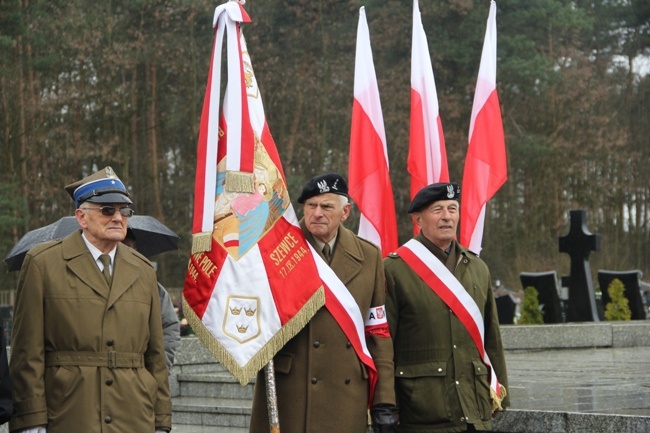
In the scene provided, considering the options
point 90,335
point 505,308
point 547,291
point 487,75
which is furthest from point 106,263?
point 505,308

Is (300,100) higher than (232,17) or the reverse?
higher

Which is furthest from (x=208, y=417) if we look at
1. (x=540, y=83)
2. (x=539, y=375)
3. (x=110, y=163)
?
(x=540, y=83)

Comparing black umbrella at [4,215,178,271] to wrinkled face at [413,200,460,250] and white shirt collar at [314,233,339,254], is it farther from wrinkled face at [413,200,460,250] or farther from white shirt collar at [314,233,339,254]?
wrinkled face at [413,200,460,250]

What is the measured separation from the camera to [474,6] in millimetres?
36406

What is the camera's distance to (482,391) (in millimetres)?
6000

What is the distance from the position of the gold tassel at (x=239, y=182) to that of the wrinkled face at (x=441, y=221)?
1.00 m

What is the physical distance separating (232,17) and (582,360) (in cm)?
782

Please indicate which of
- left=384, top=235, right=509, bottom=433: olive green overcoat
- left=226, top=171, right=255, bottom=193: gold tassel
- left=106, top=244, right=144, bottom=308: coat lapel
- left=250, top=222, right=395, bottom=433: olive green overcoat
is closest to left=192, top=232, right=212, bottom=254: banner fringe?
left=226, top=171, right=255, bottom=193: gold tassel

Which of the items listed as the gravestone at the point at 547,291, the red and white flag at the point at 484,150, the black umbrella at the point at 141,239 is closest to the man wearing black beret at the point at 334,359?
the black umbrella at the point at 141,239

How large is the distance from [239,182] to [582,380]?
494 cm

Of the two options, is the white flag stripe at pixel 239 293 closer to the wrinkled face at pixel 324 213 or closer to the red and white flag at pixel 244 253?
the red and white flag at pixel 244 253

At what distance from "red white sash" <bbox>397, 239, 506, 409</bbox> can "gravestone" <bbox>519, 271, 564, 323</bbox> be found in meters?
12.4

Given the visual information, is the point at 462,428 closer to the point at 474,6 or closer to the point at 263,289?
the point at 263,289

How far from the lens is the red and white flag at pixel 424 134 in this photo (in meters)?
10.6
